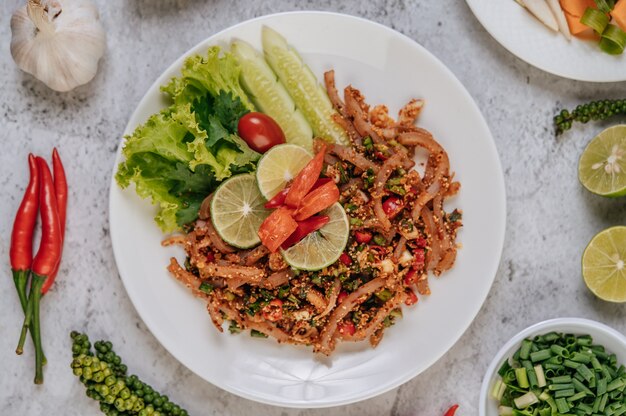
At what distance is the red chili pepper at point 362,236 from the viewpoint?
3.25m

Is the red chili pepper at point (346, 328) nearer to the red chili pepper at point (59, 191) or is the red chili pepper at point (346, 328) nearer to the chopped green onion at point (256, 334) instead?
the chopped green onion at point (256, 334)

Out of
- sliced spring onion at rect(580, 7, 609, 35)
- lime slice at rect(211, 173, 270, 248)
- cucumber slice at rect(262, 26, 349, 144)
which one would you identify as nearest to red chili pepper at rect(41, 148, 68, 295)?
lime slice at rect(211, 173, 270, 248)

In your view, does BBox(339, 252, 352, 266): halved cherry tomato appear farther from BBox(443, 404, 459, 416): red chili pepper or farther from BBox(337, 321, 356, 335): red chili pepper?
BBox(443, 404, 459, 416): red chili pepper

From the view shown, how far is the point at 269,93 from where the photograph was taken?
3.31 m

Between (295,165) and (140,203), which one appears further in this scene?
(140,203)

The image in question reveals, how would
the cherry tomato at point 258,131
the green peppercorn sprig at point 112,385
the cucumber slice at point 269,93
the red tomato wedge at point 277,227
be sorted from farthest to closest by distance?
the green peppercorn sprig at point 112,385 → the cucumber slice at point 269,93 → the cherry tomato at point 258,131 → the red tomato wedge at point 277,227

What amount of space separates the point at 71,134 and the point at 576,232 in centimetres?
270

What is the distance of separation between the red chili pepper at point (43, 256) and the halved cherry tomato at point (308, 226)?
1.21m

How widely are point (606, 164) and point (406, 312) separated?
1234 millimetres

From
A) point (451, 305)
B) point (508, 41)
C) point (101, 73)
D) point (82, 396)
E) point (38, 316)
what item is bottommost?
point (82, 396)

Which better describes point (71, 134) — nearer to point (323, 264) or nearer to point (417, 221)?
point (323, 264)

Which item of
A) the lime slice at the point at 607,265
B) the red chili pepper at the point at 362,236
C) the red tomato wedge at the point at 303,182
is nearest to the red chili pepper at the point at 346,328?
the red chili pepper at the point at 362,236

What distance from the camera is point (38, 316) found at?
136 inches

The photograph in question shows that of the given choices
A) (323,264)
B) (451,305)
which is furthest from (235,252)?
(451,305)
